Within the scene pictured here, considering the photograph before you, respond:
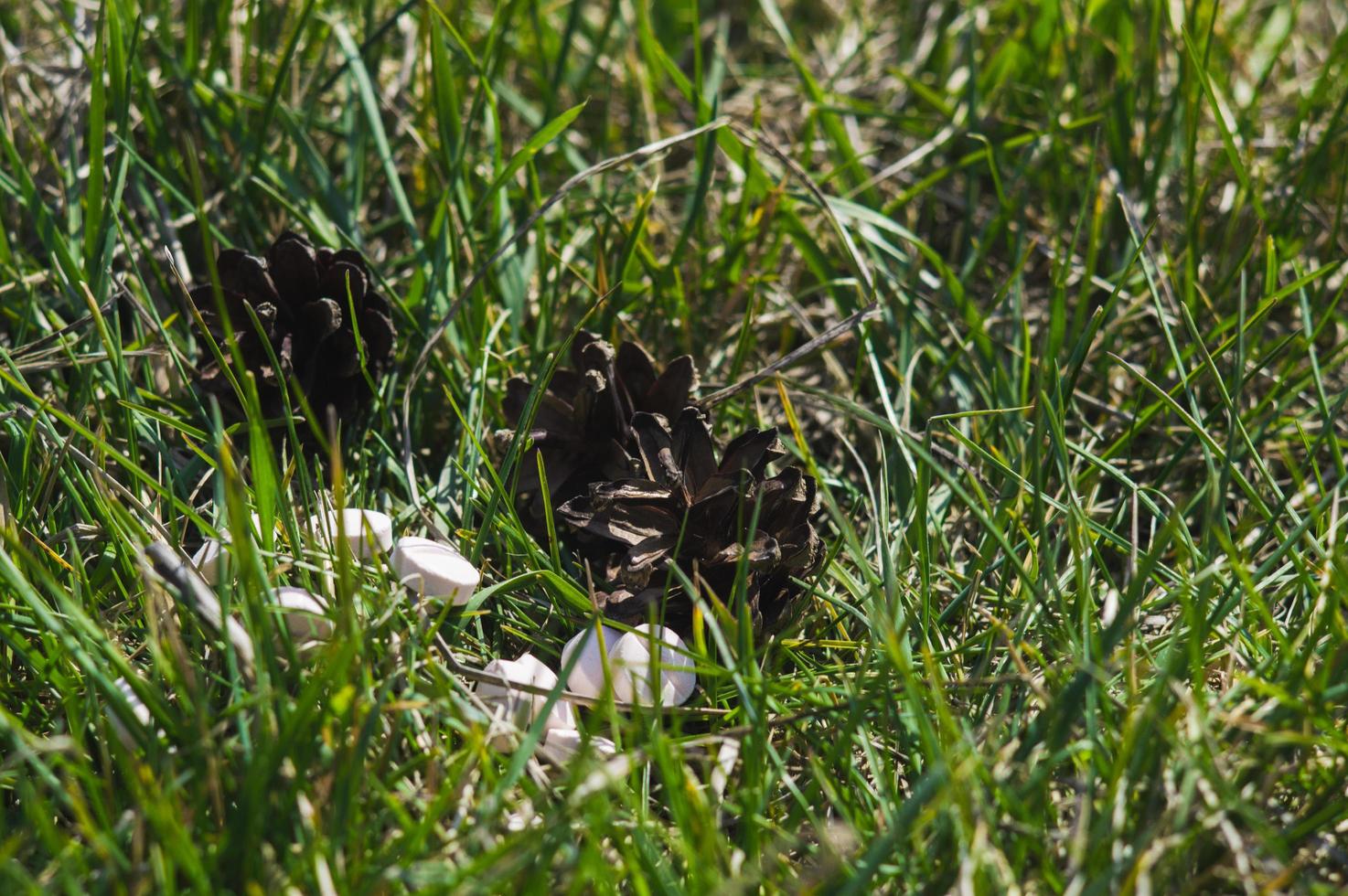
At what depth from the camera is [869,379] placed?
4.97 feet

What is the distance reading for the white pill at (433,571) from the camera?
3.50ft

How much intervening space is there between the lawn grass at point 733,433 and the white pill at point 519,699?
4 centimetres

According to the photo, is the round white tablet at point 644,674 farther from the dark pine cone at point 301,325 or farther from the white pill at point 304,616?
the dark pine cone at point 301,325

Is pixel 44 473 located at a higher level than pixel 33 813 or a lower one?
higher

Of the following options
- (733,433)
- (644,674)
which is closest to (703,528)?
(644,674)

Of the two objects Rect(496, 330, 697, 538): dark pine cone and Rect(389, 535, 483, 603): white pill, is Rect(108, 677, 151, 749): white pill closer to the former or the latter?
Rect(389, 535, 483, 603): white pill

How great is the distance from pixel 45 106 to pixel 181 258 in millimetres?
426

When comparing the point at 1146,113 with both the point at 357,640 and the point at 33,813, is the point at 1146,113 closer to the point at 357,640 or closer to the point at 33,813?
the point at 357,640

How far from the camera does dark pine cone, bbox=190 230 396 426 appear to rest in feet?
4.17

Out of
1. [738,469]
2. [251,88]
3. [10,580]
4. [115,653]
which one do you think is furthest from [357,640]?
[251,88]

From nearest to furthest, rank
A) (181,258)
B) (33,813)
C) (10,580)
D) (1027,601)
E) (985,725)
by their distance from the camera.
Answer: (33,813) < (10,580) < (985,725) < (1027,601) < (181,258)

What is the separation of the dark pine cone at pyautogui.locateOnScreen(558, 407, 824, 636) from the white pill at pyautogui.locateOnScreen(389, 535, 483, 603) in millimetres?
118

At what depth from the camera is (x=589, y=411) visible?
1.24 metres

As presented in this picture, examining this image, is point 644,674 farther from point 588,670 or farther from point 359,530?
point 359,530
